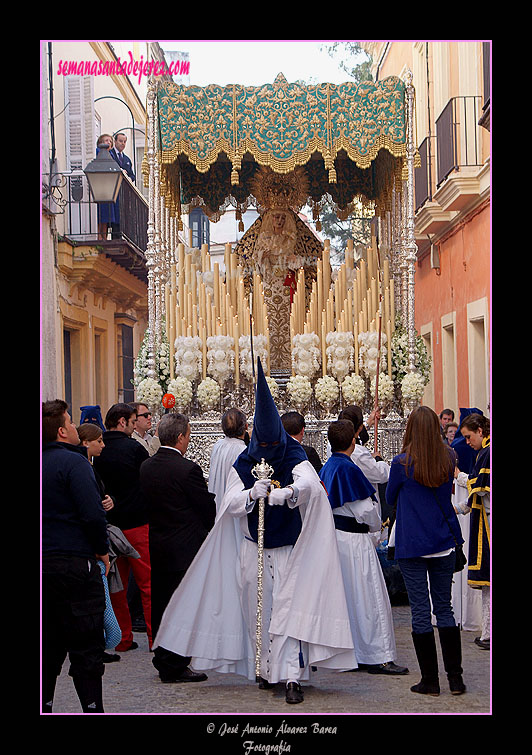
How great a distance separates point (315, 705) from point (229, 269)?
533 centimetres

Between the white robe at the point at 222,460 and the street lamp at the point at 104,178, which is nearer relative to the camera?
the white robe at the point at 222,460

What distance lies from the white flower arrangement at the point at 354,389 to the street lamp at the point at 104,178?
14.6 feet

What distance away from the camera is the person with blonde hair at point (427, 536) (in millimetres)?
5316

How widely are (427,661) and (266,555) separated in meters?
1.00

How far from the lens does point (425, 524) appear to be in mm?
5320

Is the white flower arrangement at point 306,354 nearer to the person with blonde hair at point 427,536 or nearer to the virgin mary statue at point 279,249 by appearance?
the virgin mary statue at point 279,249

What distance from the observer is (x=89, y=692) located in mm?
4594

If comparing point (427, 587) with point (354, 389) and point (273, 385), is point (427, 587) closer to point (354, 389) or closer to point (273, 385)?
point (354, 389)

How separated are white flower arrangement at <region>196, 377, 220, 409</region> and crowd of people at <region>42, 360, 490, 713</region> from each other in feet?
9.27

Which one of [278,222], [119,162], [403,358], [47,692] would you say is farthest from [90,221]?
[47,692]

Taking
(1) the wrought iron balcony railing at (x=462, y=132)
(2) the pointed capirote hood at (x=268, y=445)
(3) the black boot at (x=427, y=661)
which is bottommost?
(3) the black boot at (x=427, y=661)

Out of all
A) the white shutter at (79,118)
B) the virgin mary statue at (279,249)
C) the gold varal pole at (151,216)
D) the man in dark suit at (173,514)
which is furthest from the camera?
the white shutter at (79,118)

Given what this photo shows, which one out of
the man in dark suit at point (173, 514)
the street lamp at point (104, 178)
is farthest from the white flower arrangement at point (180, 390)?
the street lamp at point (104, 178)
